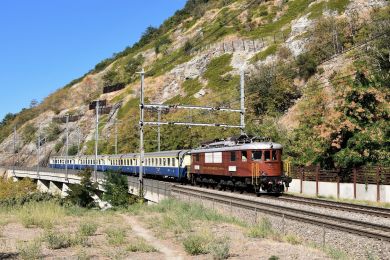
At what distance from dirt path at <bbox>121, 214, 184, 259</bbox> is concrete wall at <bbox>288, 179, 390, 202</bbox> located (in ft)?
45.5

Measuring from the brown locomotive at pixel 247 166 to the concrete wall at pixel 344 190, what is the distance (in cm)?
314

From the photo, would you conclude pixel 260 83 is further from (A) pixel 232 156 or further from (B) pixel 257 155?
(B) pixel 257 155

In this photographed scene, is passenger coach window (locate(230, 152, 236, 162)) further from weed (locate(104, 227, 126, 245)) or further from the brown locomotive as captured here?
weed (locate(104, 227, 126, 245))

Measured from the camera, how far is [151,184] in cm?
3222

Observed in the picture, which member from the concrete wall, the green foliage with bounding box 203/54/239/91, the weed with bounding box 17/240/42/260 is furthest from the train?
the green foliage with bounding box 203/54/239/91

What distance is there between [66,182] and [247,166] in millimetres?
40316

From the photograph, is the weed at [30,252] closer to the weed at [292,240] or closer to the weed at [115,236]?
the weed at [115,236]

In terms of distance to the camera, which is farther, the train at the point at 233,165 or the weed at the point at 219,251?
the train at the point at 233,165

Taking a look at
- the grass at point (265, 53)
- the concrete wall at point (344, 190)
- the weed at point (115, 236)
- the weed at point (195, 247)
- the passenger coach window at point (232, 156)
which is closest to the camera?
the weed at point (195, 247)

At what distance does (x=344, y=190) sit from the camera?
2948cm

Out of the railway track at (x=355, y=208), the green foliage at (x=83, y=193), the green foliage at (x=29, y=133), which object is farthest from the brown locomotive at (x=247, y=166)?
the green foliage at (x=29, y=133)

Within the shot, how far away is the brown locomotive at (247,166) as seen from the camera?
28.7 meters

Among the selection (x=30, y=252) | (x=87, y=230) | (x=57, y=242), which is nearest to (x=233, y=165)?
(x=87, y=230)

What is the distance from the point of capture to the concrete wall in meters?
26.3
